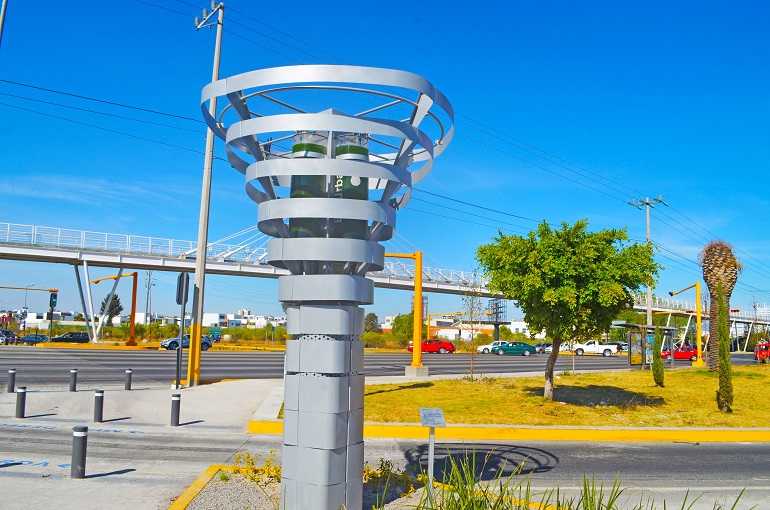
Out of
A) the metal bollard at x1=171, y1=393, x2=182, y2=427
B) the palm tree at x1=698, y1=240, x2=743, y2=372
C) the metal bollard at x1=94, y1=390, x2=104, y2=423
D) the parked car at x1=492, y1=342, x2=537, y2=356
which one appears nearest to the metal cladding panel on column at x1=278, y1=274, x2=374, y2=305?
the metal bollard at x1=171, y1=393, x2=182, y2=427

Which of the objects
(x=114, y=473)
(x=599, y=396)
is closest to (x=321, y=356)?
(x=114, y=473)

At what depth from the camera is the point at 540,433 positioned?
13320mm

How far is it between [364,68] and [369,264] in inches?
86.6

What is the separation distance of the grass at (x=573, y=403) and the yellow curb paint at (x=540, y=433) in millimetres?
899

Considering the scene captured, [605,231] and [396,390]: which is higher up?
[605,231]

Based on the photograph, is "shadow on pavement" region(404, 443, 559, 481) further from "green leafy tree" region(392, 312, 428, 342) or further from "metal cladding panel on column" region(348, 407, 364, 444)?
"green leafy tree" region(392, 312, 428, 342)

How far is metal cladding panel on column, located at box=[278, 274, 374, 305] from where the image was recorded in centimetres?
672

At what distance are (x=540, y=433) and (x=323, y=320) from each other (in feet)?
27.2

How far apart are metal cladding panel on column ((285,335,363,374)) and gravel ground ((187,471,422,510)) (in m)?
1.52

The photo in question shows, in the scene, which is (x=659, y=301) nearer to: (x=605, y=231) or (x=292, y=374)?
(x=605, y=231)

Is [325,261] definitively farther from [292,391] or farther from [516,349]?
[516,349]

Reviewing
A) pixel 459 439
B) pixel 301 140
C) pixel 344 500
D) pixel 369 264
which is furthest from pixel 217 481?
pixel 459 439

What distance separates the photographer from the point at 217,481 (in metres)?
8.05

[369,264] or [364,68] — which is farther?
[369,264]
